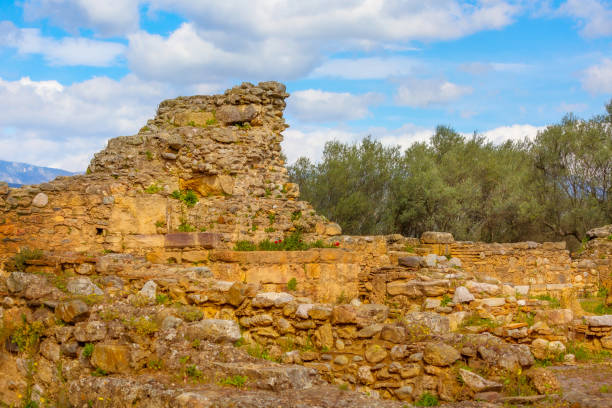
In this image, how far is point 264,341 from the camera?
620 cm

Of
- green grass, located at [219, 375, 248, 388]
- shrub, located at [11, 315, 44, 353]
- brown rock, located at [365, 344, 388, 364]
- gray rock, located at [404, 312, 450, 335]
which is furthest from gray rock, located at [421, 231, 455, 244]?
shrub, located at [11, 315, 44, 353]

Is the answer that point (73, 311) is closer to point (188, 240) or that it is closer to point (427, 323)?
point (427, 323)

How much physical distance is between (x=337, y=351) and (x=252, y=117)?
22.9ft

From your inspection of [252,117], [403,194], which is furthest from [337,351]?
[403,194]

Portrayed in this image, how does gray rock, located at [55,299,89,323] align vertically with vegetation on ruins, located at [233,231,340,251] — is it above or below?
below

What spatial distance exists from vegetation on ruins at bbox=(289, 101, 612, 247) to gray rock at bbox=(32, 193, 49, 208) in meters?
13.5

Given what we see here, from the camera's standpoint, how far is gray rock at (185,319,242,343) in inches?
213

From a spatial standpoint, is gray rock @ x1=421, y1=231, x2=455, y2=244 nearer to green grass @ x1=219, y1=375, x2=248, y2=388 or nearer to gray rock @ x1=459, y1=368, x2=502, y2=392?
gray rock @ x1=459, y1=368, x2=502, y2=392

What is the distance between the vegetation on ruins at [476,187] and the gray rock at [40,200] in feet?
44.4

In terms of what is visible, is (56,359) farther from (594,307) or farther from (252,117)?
(594,307)

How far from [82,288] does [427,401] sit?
162 inches

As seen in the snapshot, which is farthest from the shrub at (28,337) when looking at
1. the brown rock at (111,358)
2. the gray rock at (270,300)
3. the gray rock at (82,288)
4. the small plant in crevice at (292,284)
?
the small plant in crevice at (292,284)

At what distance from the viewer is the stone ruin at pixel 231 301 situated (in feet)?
16.3

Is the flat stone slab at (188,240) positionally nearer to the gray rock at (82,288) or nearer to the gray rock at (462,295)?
the gray rock at (82,288)
